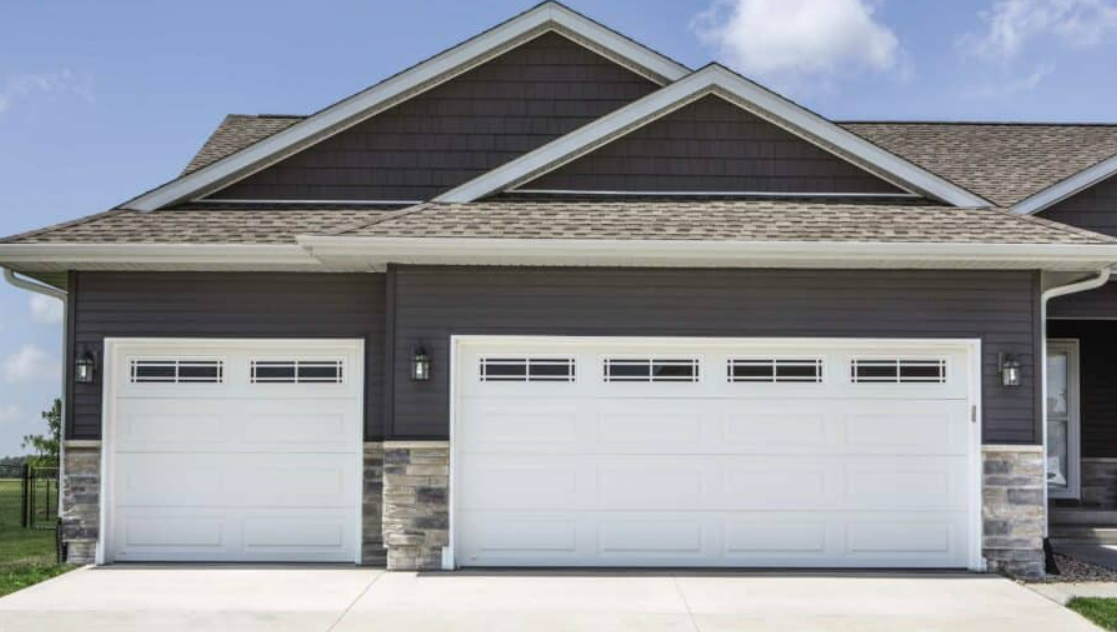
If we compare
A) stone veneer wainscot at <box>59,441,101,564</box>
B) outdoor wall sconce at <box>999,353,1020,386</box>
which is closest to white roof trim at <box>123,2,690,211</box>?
stone veneer wainscot at <box>59,441,101,564</box>

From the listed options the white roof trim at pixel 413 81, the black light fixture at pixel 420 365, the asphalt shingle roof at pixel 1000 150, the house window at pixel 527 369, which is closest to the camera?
the black light fixture at pixel 420 365

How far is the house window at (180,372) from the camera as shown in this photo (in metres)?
10.2

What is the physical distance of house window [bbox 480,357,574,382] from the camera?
383 inches

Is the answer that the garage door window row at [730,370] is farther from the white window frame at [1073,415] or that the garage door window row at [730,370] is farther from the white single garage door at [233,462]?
the white window frame at [1073,415]

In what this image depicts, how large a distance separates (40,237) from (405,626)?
522 centimetres

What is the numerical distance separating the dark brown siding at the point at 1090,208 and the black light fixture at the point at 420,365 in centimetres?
692

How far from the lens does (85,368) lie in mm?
10070

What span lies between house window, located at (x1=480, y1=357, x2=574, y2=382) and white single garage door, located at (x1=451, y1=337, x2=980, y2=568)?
0.01 m

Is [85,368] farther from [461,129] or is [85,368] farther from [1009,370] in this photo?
[1009,370]

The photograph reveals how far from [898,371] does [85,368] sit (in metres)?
7.49

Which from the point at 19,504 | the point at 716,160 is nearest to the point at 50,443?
the point at 19,504

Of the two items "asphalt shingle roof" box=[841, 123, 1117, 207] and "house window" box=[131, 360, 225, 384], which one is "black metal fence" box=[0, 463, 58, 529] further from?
"asphalt shingle roof" box=[841, 123, 1117, 207]

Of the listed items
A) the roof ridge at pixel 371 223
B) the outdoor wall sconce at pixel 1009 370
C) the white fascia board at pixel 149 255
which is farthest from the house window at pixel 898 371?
the white fascia board at pixel 149 255

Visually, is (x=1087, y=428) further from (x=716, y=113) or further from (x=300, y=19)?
(x=300, y=19)
